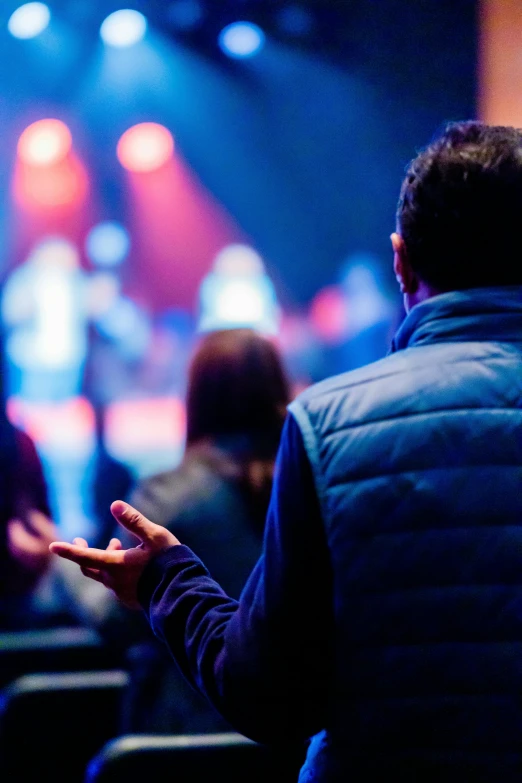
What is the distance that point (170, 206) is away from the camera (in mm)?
8336

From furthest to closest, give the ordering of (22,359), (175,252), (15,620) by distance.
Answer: (175,252)
(22,359)
(15,620)

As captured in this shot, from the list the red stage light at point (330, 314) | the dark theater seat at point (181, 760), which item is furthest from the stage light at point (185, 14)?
the dark theater seat at point (181, 760)

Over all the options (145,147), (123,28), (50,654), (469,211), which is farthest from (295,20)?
(469,211)

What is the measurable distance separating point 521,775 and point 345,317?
7096 millimetres

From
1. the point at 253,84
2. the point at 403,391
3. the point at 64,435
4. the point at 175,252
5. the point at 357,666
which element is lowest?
the point at 64,435

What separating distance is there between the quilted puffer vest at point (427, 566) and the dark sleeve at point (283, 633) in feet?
0.08

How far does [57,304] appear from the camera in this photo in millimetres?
8031

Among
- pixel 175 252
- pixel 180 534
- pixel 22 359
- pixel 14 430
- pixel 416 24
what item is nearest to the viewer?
pixel 180 534

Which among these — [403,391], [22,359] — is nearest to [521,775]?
[403,391]

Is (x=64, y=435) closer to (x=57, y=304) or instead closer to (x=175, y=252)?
(x=57, y=304)

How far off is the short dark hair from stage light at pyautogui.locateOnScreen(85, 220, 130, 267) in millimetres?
7291

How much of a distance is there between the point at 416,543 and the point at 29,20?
20.0 feet

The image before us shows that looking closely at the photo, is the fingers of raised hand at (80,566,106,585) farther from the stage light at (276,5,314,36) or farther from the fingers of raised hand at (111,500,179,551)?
the stage light at (276,5,314,36)

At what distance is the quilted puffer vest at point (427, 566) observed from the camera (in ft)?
3.23
